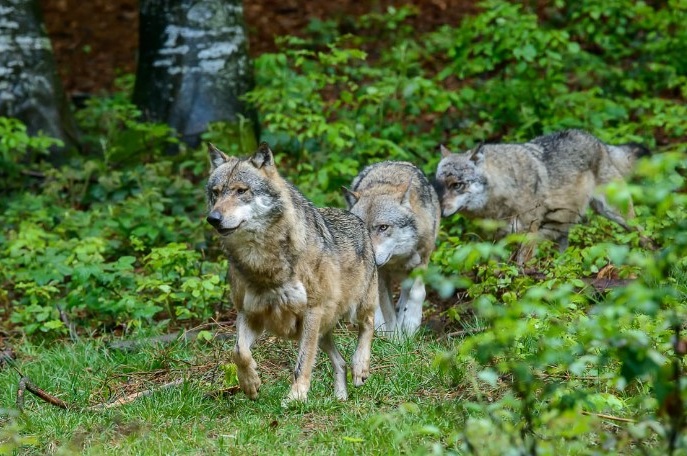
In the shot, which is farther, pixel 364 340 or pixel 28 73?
pixel 28 73

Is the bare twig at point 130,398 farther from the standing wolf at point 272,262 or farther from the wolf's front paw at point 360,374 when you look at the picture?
the wolf's front paw at point 360,374

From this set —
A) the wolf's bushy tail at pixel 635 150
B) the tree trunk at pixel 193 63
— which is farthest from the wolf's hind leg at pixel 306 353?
the tree trunk at pixel 193 63

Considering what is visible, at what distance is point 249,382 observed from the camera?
6051 millimetres

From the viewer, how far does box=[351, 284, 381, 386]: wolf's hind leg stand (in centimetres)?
657

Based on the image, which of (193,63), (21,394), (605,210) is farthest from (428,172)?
(21,394)

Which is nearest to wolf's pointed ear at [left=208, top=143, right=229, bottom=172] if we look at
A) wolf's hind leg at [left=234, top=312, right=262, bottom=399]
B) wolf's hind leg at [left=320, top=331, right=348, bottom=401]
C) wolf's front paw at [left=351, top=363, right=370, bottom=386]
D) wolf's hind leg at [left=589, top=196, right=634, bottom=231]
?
wolf's hind leg at [left=234, top=312, right=262, bottom=399]

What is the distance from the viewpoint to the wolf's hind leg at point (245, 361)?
19.6 feet

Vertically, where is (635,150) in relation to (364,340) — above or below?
below

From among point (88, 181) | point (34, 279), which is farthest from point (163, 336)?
point (88, 181)

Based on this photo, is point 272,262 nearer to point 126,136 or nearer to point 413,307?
point 413,307

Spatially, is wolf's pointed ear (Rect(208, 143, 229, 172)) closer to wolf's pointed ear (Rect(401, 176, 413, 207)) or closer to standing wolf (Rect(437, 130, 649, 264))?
wolf's pointed ear (Rect(401, 176, 413, 207))

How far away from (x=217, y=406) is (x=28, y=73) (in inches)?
293

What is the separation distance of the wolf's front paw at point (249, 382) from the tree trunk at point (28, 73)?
23.6 ft

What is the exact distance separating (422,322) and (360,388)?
A: 2148 mm
